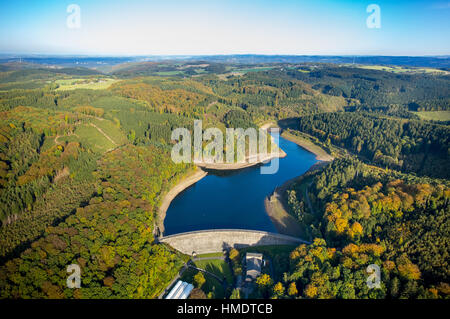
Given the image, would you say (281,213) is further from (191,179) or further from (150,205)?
(191,179)

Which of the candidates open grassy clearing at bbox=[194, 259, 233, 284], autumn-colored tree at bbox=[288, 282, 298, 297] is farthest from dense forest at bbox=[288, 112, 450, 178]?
open grassy clearing at bbox=[194, 259, 233, 284]

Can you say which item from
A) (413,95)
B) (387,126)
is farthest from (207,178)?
(413,95)

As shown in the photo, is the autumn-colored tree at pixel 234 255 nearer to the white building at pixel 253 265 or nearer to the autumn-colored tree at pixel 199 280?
the white building at pixel 253 265

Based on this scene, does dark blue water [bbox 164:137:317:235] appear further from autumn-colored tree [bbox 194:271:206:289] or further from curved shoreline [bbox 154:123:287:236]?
autumn-colored tree [bbox 194:271:206:289]

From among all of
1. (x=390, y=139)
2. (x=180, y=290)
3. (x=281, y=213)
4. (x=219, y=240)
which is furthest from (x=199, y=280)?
(x=390, y=139)

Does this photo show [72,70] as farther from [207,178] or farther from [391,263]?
[391,263]
